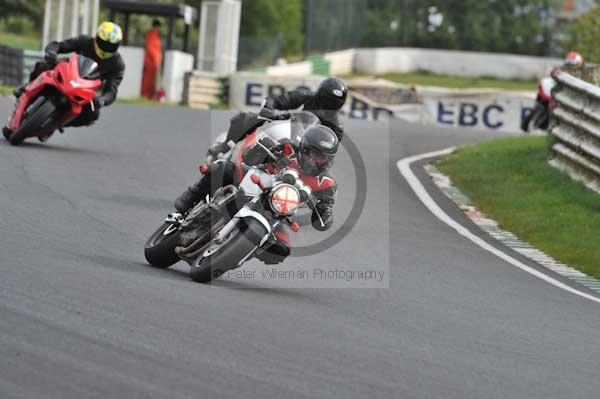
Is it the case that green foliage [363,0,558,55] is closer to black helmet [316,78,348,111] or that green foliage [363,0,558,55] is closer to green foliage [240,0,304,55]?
green foliage [240,0,304,55]

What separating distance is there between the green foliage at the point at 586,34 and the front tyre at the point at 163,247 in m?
41.5

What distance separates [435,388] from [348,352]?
65cm

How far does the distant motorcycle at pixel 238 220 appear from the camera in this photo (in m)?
8.16

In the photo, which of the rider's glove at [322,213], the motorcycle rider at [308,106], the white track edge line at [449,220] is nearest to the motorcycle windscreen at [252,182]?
the rider's glove at [322,213]

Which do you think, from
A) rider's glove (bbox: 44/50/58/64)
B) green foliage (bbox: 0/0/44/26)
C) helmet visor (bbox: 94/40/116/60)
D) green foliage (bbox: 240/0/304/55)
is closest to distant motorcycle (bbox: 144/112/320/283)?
rider's glove (bbox: 44/50/58/64)

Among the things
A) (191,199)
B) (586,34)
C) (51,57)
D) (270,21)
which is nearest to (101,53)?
(51,57)

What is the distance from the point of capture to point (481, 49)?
52.4 metres

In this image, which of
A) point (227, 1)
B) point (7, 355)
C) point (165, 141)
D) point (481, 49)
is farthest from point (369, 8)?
point (7, 355)

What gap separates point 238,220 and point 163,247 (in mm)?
938

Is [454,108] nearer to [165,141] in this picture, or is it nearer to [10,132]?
[165,141]

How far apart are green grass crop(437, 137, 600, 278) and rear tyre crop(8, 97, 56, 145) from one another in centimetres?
468

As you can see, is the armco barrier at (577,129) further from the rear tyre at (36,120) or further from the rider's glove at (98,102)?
the rear tyre at (36,120)

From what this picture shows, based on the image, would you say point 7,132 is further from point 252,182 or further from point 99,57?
point 252,182

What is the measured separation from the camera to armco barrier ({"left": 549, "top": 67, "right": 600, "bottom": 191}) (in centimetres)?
1527
